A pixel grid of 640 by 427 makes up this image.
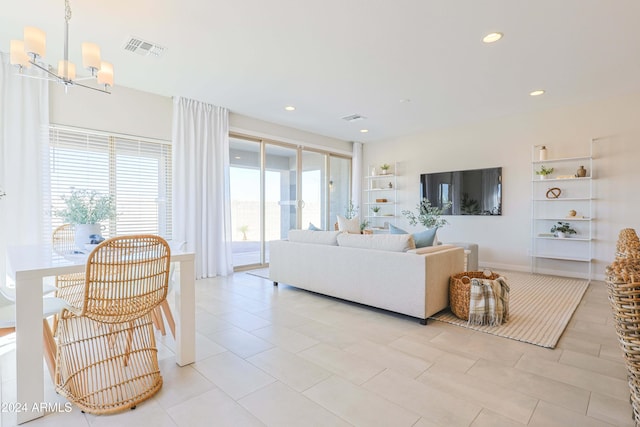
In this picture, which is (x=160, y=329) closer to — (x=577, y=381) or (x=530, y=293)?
(x=577, y=381)

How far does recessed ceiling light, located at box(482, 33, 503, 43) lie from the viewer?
9.41ft

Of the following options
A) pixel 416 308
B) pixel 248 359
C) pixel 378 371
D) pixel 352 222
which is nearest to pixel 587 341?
pixel 416 308

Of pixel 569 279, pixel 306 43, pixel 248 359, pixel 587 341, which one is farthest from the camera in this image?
pixel 569 279

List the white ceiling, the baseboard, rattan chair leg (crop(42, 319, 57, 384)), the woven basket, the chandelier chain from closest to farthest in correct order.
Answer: rattan chair leg (crop(42, 319, 57, 384)) < the chandelier chain < the white ceiling < the woven basket < the baseboard

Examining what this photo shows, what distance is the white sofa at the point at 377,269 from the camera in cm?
291

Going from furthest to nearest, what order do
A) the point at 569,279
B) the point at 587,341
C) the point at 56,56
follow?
1. the point at 569,279
2. the point at 56,56
3. the point at 587,341

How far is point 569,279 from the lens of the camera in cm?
478

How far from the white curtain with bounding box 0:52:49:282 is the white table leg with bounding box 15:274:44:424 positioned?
2499mm

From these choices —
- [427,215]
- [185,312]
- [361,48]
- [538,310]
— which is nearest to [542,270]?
[427,215]

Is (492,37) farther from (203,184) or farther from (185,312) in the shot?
(203,184)

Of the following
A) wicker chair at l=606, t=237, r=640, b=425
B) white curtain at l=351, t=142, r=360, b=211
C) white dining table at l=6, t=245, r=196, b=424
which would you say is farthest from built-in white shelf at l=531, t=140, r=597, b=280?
white dining table at l=6, t=245, r=196, b=424

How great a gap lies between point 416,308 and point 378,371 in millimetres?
991

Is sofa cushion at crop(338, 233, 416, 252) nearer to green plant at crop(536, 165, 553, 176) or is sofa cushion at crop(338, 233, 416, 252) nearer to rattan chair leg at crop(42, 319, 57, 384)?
rattan chair leg at crop(42, 319, 57, 384)

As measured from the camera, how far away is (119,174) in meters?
4.28
